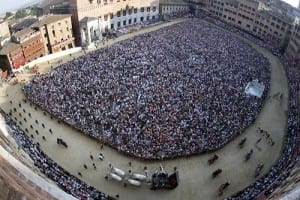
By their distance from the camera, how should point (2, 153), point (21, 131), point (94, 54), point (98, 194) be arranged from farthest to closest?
point (94, 54)
point (21, 131)
point (98, 194)
point (2, 153)

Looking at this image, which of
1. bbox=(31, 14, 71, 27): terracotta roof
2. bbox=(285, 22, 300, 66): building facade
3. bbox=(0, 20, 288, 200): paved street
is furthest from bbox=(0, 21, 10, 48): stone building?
bbox=(285, 22, 300, 66): building facade

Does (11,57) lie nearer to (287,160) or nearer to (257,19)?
(287,160)

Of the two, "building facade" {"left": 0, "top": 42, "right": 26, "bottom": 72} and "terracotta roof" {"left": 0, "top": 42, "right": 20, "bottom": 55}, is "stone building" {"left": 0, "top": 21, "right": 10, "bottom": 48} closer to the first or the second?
"terracotta roof" {"left": 0, "top": 42, "right": 20, "bottom": 55}

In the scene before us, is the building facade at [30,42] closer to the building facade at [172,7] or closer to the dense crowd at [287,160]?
the building facade at [172,7]

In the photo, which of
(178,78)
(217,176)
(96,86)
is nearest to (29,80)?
(96,86)

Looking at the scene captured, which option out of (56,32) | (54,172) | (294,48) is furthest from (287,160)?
(56,32)

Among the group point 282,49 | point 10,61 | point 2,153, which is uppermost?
point 2,153

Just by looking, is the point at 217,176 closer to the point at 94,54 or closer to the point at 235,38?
the point at 94,54
